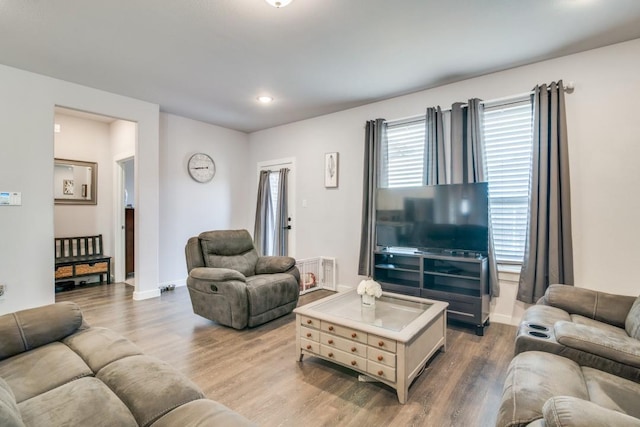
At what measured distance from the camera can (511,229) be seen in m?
3.24

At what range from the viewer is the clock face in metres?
5.11

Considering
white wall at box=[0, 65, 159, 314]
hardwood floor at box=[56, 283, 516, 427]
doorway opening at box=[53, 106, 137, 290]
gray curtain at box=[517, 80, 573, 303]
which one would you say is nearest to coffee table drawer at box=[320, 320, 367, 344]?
hardwood floor at box=[56, 283, 516, 427]

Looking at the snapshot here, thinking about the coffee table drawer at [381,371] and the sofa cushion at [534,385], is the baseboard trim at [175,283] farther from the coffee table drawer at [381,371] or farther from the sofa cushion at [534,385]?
the sofa cushion at [534,385]

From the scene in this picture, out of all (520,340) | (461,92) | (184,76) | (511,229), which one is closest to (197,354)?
(520,340)

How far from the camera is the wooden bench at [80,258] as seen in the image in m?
4.59

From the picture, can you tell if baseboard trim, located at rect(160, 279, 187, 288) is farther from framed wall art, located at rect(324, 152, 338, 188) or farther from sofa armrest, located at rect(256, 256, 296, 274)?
framed wall art, located at rect(324, 152, 338, 188)

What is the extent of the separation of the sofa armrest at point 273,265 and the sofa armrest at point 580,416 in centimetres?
289

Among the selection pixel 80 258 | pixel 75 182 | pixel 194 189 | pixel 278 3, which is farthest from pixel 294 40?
pixel 80 258

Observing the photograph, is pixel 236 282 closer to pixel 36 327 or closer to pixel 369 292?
pixel 369 292

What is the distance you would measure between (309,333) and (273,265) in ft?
4.68

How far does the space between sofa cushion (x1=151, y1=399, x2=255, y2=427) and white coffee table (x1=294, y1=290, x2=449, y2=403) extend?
118 centimetres

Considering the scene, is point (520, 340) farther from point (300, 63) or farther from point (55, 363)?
point (300, 63)

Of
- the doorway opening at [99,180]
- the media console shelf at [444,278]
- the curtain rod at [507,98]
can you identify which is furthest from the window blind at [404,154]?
the doorway opening at [99,180]

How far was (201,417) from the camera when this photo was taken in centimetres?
102
